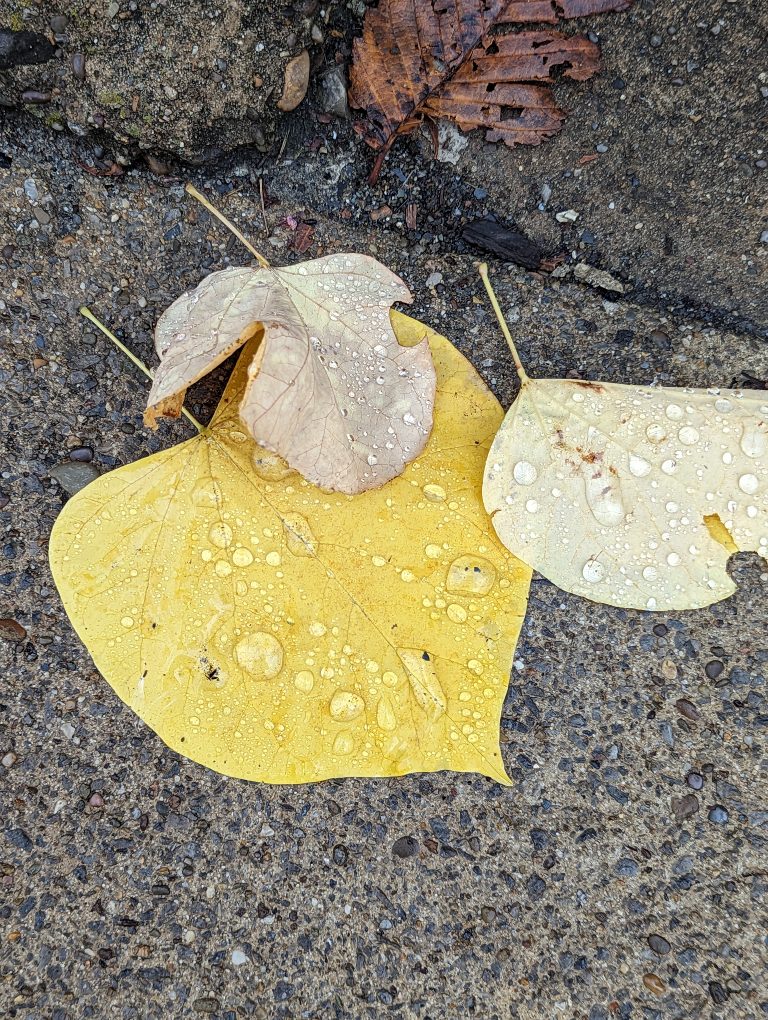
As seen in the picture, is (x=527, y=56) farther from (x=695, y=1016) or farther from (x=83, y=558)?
(x=695, y=1016)

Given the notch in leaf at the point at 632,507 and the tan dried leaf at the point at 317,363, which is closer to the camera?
the tan dried leaf at the point at 317,363

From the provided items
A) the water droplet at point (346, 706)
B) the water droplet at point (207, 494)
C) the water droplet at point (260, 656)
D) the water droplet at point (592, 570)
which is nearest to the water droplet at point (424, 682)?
the water droplet at point (346, 706)

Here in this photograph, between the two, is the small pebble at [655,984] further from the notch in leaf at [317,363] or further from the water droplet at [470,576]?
the notch in leaf at [317,363]

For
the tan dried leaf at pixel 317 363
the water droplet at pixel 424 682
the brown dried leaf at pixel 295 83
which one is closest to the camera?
the tan dried leaf at pixel 317 363

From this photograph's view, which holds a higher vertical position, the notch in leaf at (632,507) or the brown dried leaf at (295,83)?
the brown dried leaf at (295,83)

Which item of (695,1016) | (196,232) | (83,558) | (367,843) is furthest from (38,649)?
(695,1016)

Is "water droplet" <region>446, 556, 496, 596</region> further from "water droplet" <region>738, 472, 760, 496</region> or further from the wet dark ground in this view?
"water droplet" <region>738, 472, 760, 496</region>

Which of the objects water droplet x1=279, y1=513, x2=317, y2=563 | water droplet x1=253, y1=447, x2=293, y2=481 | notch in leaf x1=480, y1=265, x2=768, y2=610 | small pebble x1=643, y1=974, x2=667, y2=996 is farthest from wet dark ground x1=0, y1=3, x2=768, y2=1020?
water droplet x1=279, y1=513, x2=317, y2=563

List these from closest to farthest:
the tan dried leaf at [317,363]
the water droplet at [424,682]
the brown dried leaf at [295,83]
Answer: the tan dried leaf at [317,363] < the water droplet at [424,682] < the brown dried leaf at [295,83]
